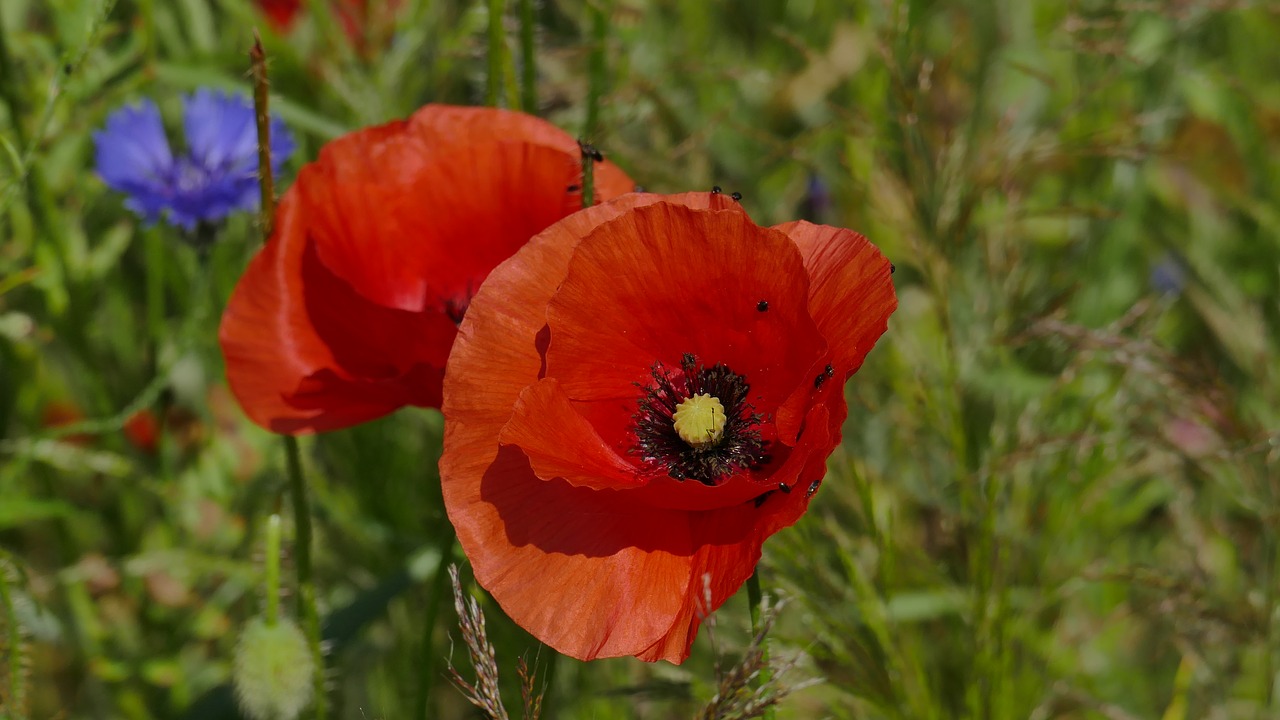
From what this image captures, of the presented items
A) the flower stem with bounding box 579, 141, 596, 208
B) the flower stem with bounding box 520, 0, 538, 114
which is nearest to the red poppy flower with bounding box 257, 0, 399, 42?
the flower stem with bounding box 520, 0, 538, 114

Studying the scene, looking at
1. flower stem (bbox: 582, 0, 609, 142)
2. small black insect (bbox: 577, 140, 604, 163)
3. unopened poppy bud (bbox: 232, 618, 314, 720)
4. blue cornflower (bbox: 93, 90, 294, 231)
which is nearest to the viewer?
small black insect (bbox: 577, 140, 604, 163)

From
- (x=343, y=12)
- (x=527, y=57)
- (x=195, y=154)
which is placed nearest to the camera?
(x=527, y=57)

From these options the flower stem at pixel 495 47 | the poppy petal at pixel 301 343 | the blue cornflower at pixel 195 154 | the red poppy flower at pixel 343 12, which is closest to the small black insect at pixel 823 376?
the poppy petal at pixel 301 343

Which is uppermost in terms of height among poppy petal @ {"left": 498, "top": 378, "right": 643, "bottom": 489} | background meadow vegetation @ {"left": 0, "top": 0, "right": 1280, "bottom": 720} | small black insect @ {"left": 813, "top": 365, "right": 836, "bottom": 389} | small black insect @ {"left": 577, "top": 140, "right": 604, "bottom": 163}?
small black insect @ {"left": 577, "top": 140, "right": 604, "bottom": 163}

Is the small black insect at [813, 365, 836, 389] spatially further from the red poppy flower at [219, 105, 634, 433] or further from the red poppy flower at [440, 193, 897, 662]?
the red poppy flower at [219, 105, 634, 433]

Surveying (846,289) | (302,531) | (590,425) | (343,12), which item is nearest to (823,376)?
(846,289)

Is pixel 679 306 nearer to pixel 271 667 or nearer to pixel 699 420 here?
pixel 699 420
